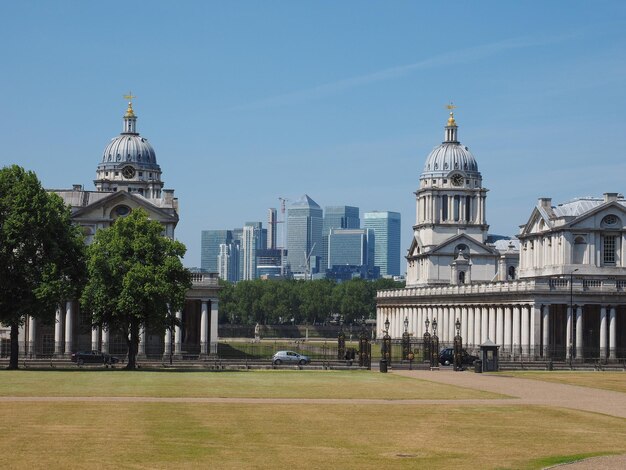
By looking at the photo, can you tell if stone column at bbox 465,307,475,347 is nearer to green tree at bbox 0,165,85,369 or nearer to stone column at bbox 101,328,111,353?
stone column at bbox 101,328,111,353

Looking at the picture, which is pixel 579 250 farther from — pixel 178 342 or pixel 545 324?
pixel 178 342

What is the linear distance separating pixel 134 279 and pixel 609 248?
222 feet

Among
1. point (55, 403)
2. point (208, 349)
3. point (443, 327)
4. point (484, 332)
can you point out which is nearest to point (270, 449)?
point (55, 403)

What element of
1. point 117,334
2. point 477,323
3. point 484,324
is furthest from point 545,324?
point 117,334

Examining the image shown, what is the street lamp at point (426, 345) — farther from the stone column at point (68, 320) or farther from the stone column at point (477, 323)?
the stone column at point (477, 323)

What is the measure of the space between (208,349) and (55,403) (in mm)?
62158

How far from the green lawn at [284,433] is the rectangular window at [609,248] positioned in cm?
7898

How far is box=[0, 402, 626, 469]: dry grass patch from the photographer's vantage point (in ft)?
129

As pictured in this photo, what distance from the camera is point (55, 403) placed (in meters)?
57.4

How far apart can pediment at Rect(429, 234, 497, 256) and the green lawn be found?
13001cm

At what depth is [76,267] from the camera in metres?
93.9

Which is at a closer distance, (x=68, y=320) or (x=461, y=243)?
(x=68, y=320)

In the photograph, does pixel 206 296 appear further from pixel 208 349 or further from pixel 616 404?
→ pixel 616 404

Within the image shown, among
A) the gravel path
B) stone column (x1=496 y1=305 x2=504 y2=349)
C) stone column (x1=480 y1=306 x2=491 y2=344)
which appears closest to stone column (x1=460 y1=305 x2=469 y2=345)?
stone column (x1=480 y1=306 x2=491 y2=344)
